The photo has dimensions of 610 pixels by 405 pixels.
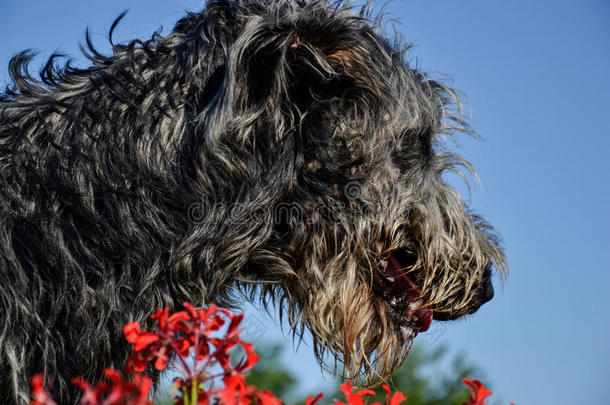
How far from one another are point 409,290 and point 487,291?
496 millimetres

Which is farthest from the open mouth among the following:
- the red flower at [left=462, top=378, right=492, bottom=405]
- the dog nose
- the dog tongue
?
the red flower at [left=462, top=378, right=492, bottom=405]

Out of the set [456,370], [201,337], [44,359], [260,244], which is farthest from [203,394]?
[456,370]

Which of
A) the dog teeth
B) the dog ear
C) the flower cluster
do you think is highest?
the dog ear

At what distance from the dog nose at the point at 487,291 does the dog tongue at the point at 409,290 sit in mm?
320

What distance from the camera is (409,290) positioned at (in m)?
3.31

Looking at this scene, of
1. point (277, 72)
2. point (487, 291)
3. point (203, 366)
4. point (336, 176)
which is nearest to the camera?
point (203, 366)

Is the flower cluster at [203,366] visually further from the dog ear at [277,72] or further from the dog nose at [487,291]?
the dog nose at [487,291]

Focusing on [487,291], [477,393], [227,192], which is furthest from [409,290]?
[477,393]

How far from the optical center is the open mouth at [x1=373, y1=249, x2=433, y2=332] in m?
3.24

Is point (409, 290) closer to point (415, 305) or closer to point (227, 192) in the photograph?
point (415, 305)

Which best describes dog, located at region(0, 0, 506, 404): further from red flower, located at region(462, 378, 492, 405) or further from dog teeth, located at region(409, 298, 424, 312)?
red flower, located at region(462, 378, 492, 405)

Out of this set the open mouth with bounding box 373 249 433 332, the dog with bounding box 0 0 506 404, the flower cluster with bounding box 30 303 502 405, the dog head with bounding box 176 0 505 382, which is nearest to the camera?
the flower cluster with bounding box 30 303 502 405

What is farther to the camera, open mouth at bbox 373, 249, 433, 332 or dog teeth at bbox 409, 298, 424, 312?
dog teeth at bbox 409, 298, 424, 312

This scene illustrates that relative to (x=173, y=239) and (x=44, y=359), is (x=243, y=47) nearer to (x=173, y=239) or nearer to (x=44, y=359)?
(x=173, y=239)
